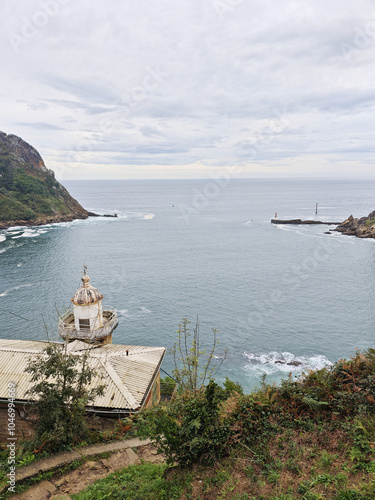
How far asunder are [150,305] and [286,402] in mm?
33504

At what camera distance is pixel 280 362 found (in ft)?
99.8

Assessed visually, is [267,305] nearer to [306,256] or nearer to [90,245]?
[306,256]

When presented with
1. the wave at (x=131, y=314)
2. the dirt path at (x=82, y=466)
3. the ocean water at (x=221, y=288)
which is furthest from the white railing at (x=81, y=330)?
the wave at (x=131, y=314)

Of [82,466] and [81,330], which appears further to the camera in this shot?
[81,330]

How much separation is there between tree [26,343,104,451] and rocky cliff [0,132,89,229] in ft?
319

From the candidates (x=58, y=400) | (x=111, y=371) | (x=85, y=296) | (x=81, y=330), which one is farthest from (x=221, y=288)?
(x=58, y=400)

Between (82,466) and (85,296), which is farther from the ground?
(85,296)

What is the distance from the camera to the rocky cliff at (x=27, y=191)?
10125cm

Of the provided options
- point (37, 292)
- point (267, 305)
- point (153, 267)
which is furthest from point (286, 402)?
point (153, 267)

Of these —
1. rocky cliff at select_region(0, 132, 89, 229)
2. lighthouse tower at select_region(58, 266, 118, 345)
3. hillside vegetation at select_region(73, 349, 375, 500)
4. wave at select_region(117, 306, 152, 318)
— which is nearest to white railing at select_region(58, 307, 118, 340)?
lighthouse tower at select_region(58, 266, 118, 345)

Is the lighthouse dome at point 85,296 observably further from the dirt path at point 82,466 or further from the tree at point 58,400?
the dirt path at point 82,466

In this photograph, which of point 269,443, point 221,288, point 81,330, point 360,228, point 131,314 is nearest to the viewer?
point 269,443

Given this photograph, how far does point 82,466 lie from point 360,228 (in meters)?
94.8

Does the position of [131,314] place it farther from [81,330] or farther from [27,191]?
[27,191]
